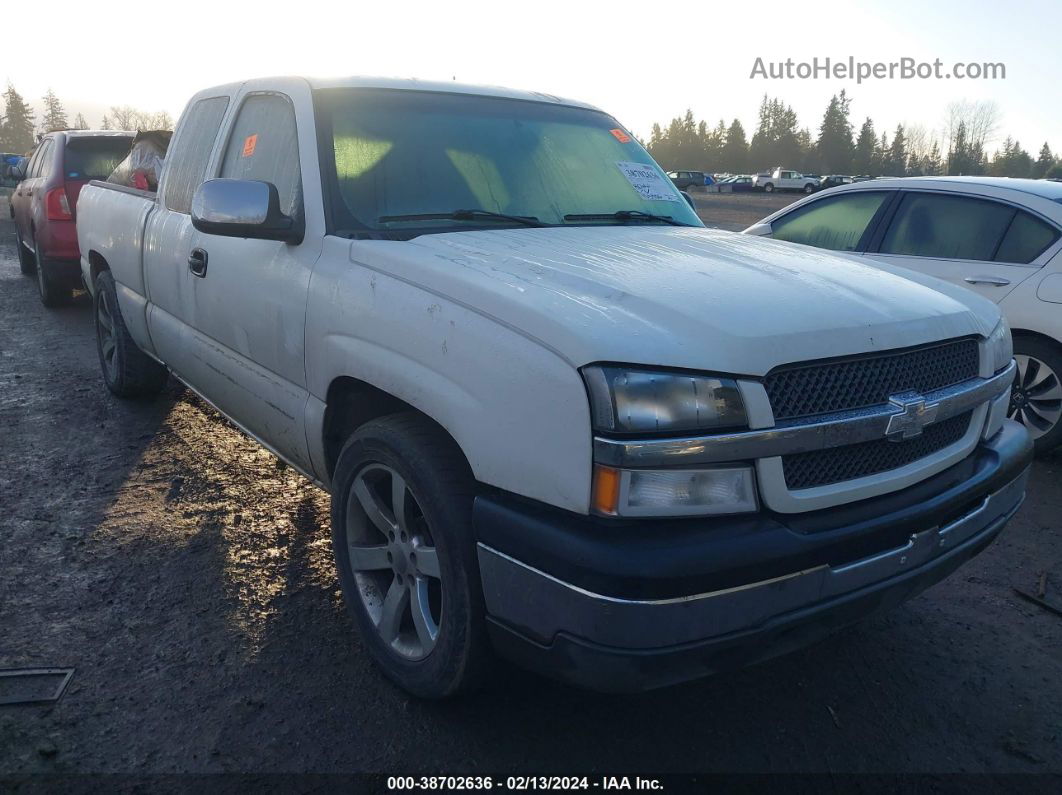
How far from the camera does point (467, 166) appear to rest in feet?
10.5

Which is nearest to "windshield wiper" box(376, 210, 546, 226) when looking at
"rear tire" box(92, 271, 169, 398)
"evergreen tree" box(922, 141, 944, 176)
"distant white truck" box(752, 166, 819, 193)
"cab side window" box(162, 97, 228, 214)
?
"cab side window" box(162, 97, 228, 214)

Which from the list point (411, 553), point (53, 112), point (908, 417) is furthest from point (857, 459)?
point (53, 112)

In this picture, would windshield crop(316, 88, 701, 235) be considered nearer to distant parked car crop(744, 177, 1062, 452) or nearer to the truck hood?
the truck hood

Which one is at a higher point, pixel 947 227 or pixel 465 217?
pixel 465 217

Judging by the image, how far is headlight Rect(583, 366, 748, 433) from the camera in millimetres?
1905

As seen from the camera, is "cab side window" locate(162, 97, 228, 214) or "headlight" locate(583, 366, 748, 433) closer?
"headlight" locate(583, 366, 748, 433)

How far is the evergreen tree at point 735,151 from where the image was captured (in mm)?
112625

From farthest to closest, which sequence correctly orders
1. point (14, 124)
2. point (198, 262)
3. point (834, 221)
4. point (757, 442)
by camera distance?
point (14, 124) < point (834, 221) < point (198, 262) < point (757, 442)

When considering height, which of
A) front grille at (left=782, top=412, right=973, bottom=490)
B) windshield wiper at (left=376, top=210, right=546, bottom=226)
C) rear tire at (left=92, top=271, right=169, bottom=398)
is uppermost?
windshield wiper at (left=376, top=210, right=546, bottom=226)

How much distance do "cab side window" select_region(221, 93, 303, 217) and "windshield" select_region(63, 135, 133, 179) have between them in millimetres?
6221

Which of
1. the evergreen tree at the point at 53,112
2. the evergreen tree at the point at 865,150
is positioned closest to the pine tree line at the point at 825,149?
the evergreen tree at the point at 865,150

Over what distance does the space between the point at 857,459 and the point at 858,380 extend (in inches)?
8.0

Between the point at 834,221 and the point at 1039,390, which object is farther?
the point at 834,221

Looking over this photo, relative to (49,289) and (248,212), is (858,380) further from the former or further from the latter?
(49,289)
